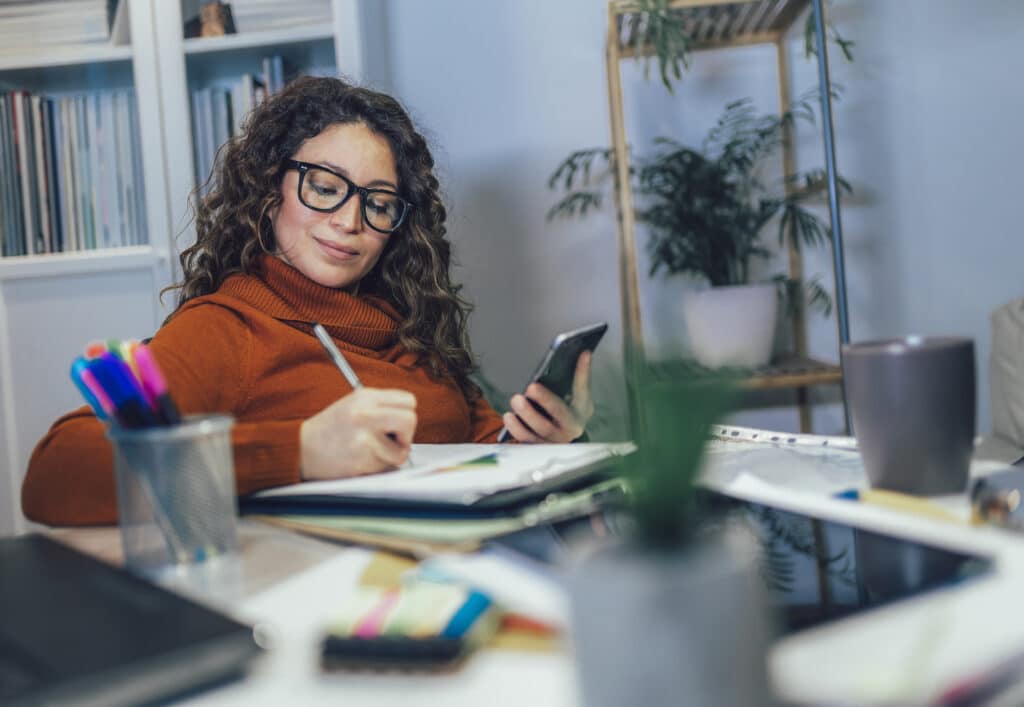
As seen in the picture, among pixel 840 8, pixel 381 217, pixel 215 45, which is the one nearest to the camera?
pixel 381 217

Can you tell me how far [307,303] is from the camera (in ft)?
4.32

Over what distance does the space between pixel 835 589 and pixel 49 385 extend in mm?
1787

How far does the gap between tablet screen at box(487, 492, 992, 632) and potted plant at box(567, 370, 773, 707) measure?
116 mm

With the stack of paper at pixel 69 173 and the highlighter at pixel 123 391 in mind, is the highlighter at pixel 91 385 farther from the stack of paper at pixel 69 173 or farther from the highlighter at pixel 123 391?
the stack of paper at pixel 69 173

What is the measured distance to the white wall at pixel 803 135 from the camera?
212 cm

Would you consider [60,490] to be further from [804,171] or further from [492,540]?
[804,171]

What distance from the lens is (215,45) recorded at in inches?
72.3

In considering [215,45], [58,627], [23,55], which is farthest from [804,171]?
[58,627]

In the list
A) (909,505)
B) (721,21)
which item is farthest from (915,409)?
(721,21)

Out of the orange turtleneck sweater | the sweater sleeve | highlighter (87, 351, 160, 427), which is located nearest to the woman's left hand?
the orange turtleneck sweater

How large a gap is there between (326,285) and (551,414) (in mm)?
456

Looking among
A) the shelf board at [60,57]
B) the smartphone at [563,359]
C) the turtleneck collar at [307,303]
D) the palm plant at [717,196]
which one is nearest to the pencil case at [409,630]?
the smartphone at [563,359]

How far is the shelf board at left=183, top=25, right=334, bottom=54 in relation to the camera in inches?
72.1

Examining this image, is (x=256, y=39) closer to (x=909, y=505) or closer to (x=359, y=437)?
(x=359, y=437)
